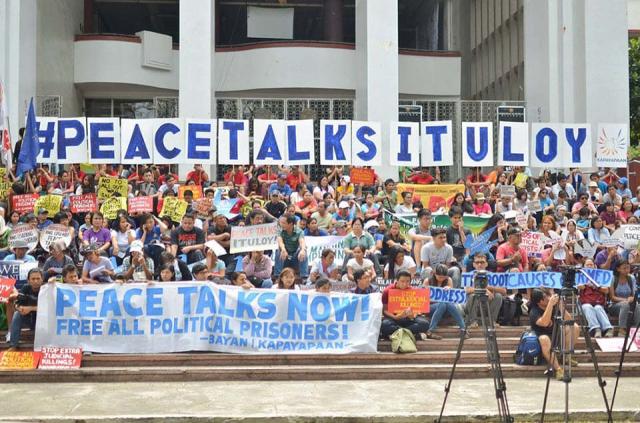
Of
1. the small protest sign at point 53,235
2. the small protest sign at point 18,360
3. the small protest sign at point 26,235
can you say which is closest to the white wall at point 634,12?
the small protest sign at point 53,235

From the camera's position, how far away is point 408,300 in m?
12.8

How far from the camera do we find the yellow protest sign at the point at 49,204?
1593 cm

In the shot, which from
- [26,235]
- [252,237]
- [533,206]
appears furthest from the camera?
[533,206]

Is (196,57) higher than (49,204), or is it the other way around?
(196,57)

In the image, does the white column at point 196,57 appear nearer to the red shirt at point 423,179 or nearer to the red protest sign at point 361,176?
the red protest sign at point 361,176

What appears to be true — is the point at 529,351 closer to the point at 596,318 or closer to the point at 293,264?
the point at 596,318

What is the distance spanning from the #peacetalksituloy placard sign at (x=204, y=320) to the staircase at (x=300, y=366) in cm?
20

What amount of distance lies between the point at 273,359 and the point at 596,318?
4907mm

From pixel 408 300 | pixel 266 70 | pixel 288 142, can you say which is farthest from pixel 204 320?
pixel 266 70

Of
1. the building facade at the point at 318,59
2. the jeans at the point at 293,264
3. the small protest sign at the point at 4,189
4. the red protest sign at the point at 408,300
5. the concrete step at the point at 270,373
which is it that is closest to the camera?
the concrete step at the point at 270,373

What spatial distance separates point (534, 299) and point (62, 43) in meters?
21.3

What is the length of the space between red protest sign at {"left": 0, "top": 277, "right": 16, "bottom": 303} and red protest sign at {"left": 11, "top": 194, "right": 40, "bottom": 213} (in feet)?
12.5

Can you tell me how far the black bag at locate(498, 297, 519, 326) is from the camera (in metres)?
13.8

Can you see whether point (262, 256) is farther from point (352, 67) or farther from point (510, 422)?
point (352, 67)
